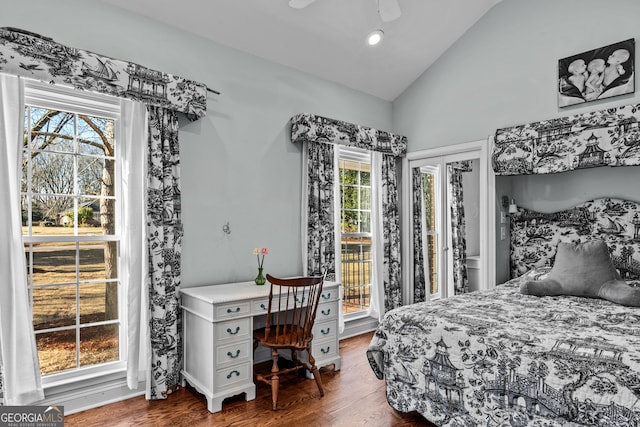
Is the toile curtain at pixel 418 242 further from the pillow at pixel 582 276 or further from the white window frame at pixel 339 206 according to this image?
the pillow at pixel 582 276

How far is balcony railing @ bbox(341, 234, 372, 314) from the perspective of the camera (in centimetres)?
439

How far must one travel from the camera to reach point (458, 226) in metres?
4.21

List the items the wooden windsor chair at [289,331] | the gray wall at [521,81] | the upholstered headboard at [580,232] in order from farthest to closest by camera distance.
A: the gray wall at [521,81], the upholstered headboard at [580,232], the wooden windsor chair at [289,331]

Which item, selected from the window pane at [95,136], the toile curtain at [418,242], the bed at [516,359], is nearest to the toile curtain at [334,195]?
the toile curtain at [418,242]

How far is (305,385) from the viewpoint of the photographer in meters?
3.04

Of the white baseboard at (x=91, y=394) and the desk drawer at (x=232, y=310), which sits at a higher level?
the desk drawer at (x=232, y=310)

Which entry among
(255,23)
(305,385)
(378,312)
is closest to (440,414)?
(305,385)

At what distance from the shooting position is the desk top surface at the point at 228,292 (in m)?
2.71

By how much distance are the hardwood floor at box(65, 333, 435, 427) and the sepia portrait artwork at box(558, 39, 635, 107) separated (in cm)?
301

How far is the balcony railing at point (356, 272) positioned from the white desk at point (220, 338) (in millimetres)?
1505

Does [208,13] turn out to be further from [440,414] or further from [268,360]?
[440,414]

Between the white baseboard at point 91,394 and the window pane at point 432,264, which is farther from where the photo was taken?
the window pane at point 432,264

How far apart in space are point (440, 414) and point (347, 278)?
221 centimetres

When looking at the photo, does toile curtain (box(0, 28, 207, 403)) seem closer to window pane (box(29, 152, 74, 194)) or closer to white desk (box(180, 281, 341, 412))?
white desk (box(180, 281, 341, 412))
